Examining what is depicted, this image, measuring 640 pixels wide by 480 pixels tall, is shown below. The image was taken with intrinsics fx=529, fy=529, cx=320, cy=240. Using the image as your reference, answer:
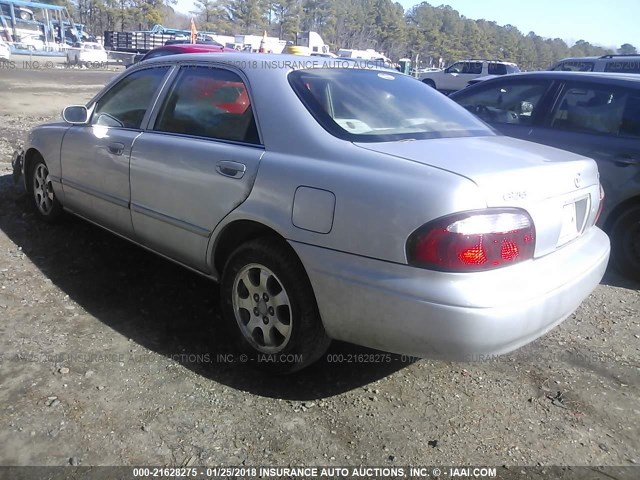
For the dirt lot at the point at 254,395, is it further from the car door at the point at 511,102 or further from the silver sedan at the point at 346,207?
the car door at the point at 511,102

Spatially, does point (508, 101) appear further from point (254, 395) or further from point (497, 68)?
point (497, 68)

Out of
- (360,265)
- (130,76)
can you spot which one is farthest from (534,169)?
(130,76)

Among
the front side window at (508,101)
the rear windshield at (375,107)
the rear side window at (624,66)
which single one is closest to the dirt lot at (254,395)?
the rear windshield at (375,107)

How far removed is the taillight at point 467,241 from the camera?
6.91ft

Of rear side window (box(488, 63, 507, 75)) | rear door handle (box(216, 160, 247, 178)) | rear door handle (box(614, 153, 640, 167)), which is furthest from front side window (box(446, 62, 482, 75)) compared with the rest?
rear door handle (box(216, 160, 247, 178))

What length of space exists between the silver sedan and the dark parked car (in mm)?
1576

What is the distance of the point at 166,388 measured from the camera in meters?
2.71

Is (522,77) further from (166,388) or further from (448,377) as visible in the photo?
(166,388)

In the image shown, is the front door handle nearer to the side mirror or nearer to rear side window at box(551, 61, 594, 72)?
the side mirror

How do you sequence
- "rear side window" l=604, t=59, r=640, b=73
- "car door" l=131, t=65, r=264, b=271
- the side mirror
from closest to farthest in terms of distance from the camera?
"car door" l=131, t=65, r=264, b=271, the side mirror, "rear side window" l=604, t=59, r=640, b=73

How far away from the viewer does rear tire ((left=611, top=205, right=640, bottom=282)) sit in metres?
4.36

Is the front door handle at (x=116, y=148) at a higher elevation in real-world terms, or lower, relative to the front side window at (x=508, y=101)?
lower

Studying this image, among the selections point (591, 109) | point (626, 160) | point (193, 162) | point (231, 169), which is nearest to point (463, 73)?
point (591, 109)

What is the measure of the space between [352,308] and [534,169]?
1.04 m
